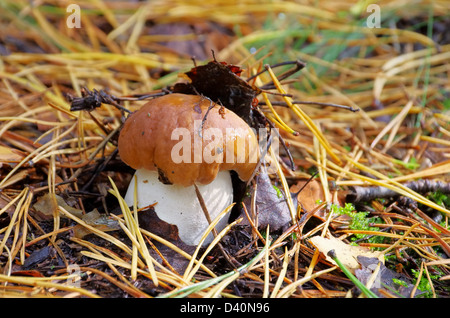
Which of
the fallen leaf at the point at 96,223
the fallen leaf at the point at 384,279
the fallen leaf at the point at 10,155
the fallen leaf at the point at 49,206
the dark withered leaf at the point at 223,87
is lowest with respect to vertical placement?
the fallen leaf at the point at 384,279

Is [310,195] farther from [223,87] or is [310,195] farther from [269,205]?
[223,87]

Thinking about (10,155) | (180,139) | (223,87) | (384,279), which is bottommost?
(384,279)

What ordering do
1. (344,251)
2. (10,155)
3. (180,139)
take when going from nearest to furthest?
(180,139) → (344,251) → (10,155)

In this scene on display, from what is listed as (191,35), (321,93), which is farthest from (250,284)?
(191,35)

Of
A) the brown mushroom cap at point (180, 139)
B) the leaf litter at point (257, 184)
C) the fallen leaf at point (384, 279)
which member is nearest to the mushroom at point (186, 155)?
the brown mushroom cap at point (180, 139)

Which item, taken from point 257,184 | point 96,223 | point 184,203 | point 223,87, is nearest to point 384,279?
point 257,184

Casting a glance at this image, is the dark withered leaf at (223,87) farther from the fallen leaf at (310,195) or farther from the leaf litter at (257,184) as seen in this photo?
the fallen leaf at (310,195)
